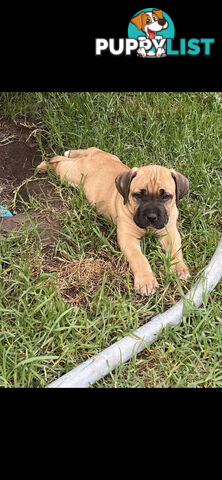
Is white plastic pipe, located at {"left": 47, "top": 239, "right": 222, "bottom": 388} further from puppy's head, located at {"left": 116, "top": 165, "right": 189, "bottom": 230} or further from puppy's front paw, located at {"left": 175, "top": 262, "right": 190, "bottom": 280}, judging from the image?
puppy's head, located at {"left": 116, "top": 165, "right": 189, "bottom": 230}

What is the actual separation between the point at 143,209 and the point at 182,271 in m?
0.64

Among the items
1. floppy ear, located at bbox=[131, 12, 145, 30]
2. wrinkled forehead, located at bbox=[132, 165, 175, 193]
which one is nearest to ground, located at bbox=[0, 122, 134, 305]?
wrinkled forehead, located at bbox=[132, 165, 175, 193]

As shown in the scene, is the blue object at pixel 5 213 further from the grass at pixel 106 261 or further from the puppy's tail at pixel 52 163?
the puppy's tail at pixel 52 163

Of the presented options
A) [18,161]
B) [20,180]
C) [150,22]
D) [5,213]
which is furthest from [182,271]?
[18,161]

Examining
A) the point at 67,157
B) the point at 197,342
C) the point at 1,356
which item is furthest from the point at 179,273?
the point at 67,157

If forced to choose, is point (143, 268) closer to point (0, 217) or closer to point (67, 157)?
point (0, 217)

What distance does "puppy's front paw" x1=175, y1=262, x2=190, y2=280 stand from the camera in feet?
14.1

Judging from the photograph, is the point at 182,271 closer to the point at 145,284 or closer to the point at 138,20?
the point at 145,284

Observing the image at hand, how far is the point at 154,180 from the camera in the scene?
14.1ft

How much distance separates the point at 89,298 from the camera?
4.16m

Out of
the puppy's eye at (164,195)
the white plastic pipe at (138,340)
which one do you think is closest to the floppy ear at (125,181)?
the puppy's eye at (164,195)

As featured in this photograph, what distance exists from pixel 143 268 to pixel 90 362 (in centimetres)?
111

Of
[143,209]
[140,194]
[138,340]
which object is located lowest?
[138,340]

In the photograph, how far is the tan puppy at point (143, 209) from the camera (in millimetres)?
4246
